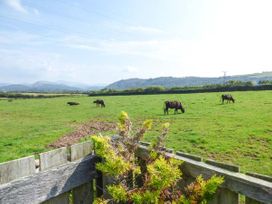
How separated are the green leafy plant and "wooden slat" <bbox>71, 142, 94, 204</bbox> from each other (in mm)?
431

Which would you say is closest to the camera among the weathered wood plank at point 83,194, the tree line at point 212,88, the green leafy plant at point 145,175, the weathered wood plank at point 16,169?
the weathered wood plank at point 16,169

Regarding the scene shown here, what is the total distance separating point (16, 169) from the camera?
3.15m

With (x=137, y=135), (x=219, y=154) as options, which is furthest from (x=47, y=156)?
(x=219, y=154)

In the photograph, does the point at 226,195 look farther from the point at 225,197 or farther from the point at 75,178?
the point at 75,178

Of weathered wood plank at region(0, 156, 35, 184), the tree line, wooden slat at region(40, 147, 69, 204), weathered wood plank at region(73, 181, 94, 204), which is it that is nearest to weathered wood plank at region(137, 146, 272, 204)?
weathered wood plank at region(73, 181, 94, 204)

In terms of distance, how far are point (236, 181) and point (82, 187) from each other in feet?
6.86

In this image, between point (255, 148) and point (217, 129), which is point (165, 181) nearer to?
point (255, 148)

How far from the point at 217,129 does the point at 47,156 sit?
15449 mm

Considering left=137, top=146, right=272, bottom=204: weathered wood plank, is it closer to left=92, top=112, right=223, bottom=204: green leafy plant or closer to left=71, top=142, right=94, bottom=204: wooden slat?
left=92, top=112, right=223, bottom=204: green leafy plant

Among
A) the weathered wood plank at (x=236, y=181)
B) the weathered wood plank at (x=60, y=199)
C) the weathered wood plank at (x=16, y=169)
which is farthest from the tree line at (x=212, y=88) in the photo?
the weathered wood plank at (x=16, y=169)

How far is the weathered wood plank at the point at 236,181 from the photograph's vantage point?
2928 millimetres

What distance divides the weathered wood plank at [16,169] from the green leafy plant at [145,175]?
0.78 meters

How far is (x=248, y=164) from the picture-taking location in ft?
34.1

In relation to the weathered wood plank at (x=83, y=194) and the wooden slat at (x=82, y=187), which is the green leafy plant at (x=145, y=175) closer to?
the wooden slat at (x=82, y=187)
